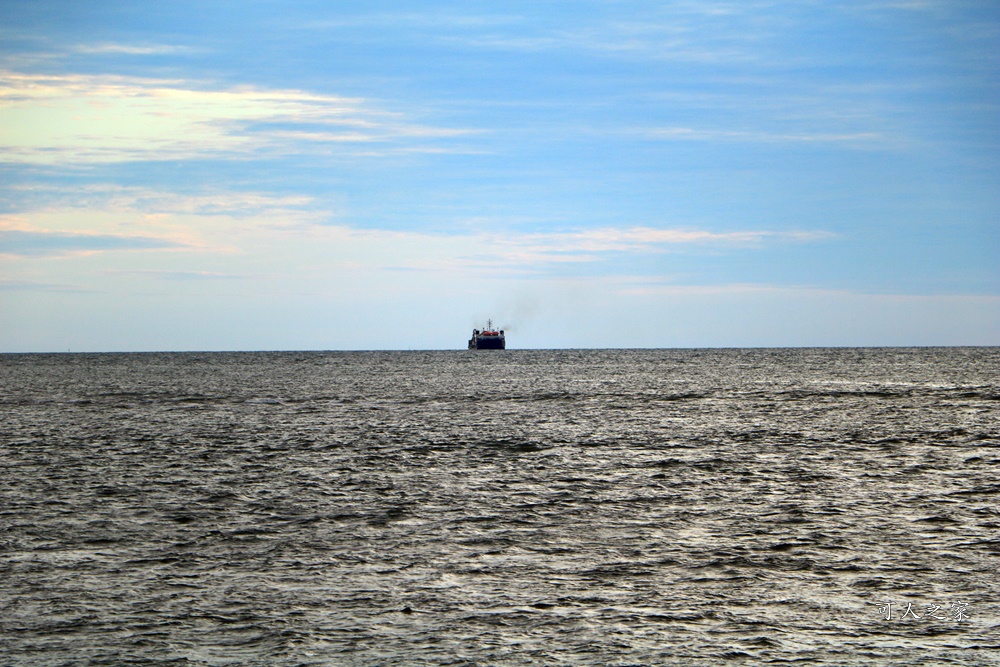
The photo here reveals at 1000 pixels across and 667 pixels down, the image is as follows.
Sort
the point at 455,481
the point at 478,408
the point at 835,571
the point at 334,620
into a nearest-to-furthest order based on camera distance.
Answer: the point at 334,620, the point at 835,571, the point at 455,481, the point at 478,408

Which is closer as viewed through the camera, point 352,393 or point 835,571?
point 835,571

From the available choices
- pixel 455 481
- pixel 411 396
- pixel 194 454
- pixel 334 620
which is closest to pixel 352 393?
pixel 411 396

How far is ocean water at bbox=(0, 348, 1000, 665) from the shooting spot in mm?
12547

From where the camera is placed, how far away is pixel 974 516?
21297 mm

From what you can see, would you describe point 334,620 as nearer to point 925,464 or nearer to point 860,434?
point 925,464

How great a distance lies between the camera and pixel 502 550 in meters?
17.9

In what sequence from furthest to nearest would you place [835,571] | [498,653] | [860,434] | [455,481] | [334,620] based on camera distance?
1. [860,434]
2. [455,481]
3. [835,571]
4. [334,620]
5. [498,653]

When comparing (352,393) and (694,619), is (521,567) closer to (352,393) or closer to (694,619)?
(694,619)

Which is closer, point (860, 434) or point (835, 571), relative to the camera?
point (835, 571)

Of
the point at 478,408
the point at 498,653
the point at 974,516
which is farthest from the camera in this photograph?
the point at 478,408

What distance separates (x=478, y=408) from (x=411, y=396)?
16.5 meters

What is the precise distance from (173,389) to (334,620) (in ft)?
265

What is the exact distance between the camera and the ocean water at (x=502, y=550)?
12.5 m

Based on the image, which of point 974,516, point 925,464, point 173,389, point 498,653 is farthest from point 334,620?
point 173,389
